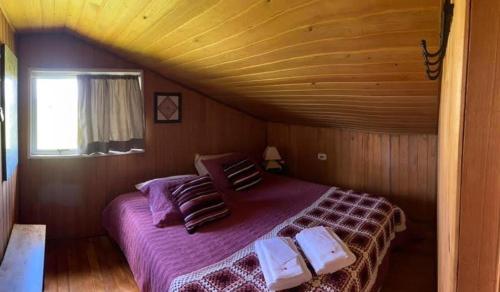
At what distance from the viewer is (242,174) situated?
3719 millimetres

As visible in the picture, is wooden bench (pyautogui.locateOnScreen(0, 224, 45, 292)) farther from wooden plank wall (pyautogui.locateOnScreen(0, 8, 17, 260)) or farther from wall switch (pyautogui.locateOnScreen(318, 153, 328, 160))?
wall switch (pyautogui.locateOnScreen(318, 153, 328, 160))

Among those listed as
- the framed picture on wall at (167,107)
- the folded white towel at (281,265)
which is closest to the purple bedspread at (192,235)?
the folded white towel at (281,265)

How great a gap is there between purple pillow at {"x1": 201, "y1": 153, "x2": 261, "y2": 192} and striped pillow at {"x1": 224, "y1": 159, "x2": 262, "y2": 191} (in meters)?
0.04

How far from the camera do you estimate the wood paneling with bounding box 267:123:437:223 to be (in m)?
3.29

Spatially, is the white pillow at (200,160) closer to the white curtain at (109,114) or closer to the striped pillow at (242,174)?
the striped pillow at (242,174)

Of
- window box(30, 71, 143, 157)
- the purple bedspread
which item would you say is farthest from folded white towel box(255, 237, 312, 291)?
window box(30, 71, 143, 157)

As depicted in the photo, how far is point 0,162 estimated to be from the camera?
2.01 meters

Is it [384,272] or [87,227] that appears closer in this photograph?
[384,272]

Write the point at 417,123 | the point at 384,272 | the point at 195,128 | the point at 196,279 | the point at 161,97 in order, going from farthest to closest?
the point at 195,128, the point at 161,97, the point at 417,123, the point at 384,272, the point at 196,279

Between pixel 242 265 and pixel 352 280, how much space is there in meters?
0.61

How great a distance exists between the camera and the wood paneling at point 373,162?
10.8 ft

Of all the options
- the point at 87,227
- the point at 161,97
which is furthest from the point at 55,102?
the point at 87,227

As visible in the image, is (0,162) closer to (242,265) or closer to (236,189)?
(242,265)

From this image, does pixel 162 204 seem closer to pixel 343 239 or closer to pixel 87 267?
pixel 87 267
